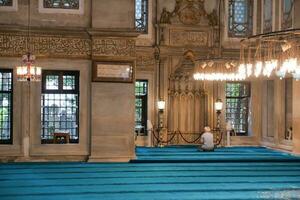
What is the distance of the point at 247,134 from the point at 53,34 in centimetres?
689

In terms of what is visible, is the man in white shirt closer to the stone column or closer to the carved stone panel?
the stone column

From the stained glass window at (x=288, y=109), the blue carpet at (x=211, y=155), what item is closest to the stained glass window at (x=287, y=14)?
the stained glass window at (x=288, y=109)

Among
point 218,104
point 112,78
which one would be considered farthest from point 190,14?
point 112,78

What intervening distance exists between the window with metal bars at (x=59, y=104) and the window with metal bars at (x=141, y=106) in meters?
3.69

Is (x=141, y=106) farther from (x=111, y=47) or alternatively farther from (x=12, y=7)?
(x=12, y=7)

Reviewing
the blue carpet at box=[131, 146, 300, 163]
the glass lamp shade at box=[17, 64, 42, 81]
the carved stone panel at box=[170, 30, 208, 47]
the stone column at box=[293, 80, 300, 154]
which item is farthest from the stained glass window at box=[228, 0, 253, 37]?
the glass lamp shade at box=[17, 64, 42, 81]

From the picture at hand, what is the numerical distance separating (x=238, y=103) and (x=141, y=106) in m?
2.76

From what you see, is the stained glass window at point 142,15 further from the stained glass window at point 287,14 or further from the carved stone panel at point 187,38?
the stained glass window at point 287,14

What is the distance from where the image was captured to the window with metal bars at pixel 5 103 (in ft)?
35.6

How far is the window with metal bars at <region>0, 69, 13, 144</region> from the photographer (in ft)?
35.6

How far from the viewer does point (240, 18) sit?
50.8 feet

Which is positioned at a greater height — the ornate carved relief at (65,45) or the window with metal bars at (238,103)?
the ornate carved relief at (65,45)

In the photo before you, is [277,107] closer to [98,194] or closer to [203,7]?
[203,7]

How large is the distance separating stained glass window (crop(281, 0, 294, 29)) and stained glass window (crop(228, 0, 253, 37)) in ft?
4.60
